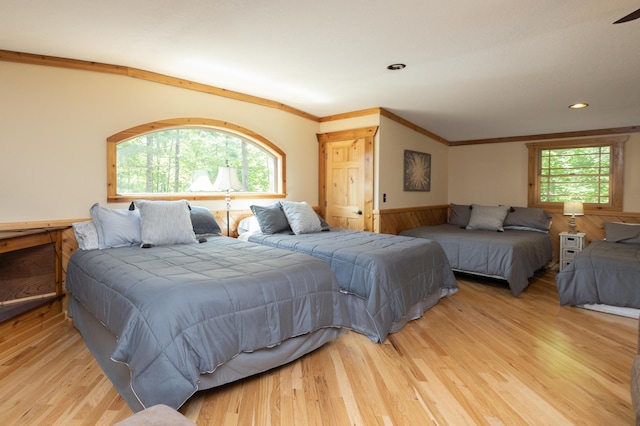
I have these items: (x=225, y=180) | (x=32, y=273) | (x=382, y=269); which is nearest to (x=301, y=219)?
(x=225, y=180)

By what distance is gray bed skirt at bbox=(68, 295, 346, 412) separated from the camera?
1.86 metres

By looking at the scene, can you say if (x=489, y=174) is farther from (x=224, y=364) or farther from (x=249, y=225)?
(x=224, y=364)

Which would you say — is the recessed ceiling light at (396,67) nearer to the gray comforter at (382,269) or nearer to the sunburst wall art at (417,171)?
the gray comforter at (382,269)

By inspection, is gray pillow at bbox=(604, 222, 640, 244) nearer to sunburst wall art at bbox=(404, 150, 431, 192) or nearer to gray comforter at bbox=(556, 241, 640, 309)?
gray comforter at bbox=(556, 241, 640, 309)

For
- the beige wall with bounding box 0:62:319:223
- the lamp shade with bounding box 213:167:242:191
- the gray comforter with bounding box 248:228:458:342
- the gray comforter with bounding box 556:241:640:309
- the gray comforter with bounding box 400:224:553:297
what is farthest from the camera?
the gray comforter with bounding box 400:224:553:297

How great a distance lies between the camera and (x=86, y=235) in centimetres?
293

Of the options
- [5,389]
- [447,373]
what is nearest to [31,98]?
[5,389]

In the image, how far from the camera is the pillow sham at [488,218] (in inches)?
205

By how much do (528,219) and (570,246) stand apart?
0.64m

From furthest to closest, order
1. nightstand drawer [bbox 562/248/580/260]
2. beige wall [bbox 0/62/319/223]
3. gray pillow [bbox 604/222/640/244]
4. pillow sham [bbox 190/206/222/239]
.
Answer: nightstand drawer [bbox 562/248/580/260] < gray pillow [bbox 604/222/640/244] < pillow sham [bbox 190/206/222/239] < beige wall [bbox 0/62/319/223]

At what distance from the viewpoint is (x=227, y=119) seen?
411cm

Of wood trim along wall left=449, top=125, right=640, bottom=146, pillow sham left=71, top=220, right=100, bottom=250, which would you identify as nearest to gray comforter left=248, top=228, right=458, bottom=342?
pillow sham left=71, top=220, right=100, bottom=250

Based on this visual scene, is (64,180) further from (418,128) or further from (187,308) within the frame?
(418,128)

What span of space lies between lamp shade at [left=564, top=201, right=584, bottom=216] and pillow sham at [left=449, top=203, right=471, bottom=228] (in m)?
1.33
